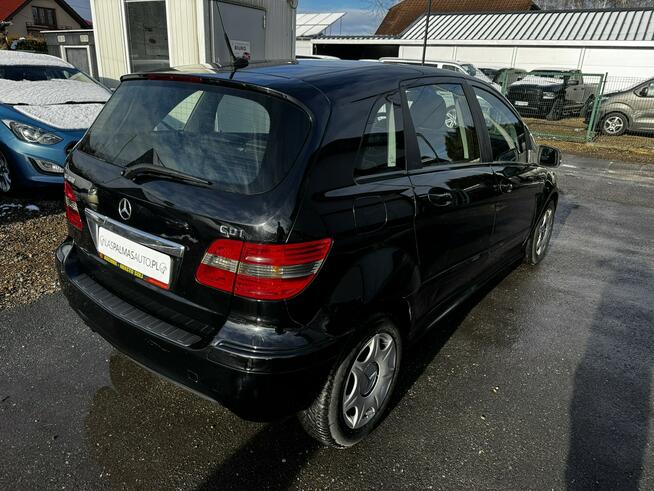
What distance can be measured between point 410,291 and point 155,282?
119 cm

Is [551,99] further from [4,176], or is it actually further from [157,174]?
[157,174]

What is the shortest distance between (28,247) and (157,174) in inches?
124

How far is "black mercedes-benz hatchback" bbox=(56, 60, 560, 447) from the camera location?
185 cm

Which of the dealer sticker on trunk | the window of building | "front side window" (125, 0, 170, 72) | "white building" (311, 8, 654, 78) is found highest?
the window of building

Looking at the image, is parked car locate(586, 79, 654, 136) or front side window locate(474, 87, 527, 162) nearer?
front side window locate(474, 87, 527, 162)

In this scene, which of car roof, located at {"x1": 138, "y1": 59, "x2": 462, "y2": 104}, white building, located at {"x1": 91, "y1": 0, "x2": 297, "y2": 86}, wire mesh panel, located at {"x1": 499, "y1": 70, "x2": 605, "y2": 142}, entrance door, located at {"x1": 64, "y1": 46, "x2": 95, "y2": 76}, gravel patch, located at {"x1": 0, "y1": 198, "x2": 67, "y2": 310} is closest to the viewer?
car roof, located at {"x1": 138, "y1": 59, "x2": 462, "y2": 104}

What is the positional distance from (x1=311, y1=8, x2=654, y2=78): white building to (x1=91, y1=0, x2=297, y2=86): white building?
18.3m

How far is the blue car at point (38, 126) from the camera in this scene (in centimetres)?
528

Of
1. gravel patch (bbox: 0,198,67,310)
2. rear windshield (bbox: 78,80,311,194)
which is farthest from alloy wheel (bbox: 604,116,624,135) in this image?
rear windshield (bbox: 78,80,311,194)

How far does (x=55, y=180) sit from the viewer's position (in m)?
5.31

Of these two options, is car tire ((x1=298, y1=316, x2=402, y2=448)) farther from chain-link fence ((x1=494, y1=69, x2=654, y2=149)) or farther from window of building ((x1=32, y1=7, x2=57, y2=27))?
window of building ((x1=32, y1=7, x2=57, y2=27))

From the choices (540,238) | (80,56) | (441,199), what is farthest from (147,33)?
(441,199)

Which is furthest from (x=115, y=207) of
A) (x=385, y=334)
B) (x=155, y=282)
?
(x=385, y=334)

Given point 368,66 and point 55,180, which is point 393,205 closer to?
point 368,66
